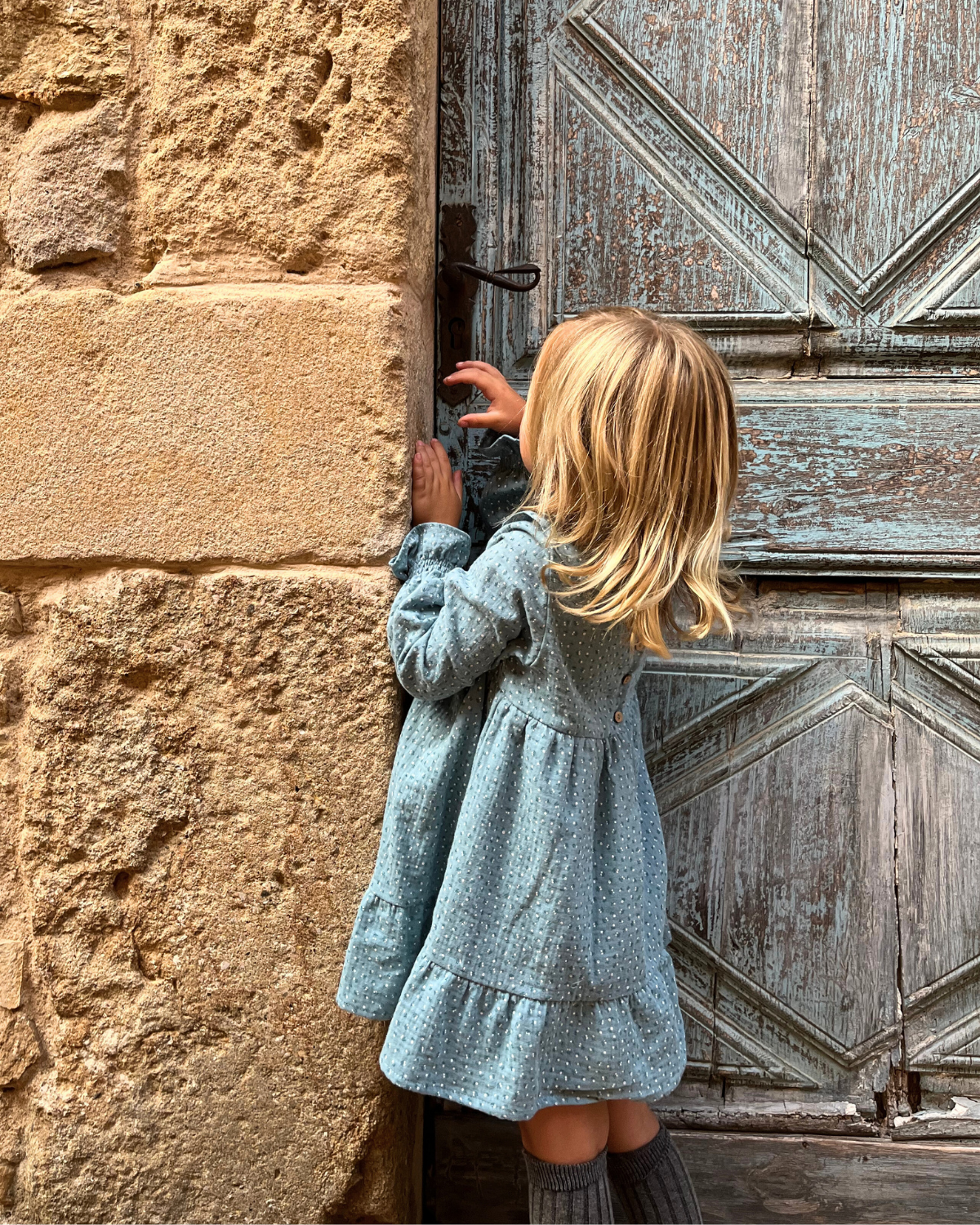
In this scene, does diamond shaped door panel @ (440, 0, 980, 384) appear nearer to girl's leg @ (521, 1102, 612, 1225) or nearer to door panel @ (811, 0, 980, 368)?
door panel @ (811, 0, 980, 368)

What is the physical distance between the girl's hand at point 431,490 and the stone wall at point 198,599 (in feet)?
0.21

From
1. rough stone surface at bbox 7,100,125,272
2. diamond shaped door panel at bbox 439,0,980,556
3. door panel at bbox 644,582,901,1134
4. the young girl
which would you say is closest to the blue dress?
the young girl

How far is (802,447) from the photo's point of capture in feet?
5.07

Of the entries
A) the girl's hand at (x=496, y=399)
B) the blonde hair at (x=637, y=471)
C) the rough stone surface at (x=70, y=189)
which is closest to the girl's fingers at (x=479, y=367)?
the girl's hand at (x=496, y=399)

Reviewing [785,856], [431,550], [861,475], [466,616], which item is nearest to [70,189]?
[431,550]

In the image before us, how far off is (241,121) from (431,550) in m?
0.65

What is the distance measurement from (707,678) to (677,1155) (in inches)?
28.4

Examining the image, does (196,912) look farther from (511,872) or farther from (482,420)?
(482,420)

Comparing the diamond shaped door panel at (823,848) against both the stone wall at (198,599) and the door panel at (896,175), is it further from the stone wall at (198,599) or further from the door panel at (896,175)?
the stone wall at (198,599)

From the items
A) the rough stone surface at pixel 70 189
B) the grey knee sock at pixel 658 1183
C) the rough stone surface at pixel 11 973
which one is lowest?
the grey knee sock at pixel 658 1183

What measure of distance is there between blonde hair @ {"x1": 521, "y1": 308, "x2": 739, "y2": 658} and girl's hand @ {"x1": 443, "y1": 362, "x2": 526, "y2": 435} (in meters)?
0.20

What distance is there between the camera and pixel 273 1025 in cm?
135

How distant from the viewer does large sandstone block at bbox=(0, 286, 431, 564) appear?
4.34 feet

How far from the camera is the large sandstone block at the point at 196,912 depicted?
134 cm
